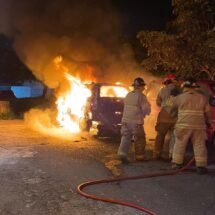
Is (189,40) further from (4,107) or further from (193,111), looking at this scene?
(4,107)

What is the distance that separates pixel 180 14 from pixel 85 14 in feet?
31.7

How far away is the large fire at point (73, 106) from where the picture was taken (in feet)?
47.2

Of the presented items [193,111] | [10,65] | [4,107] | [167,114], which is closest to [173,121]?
[167,114]

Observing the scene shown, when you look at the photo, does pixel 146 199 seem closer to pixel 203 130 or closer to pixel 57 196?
pixel 57 196

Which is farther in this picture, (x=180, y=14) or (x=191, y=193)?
(x=180, y=14)

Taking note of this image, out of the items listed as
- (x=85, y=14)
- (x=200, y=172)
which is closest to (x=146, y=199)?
(x=200, y=172)

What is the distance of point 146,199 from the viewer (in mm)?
6246

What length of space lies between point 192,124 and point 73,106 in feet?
26.9

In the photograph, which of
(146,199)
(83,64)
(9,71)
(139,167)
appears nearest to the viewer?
(146,199)

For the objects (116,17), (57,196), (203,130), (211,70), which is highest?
(116,17)

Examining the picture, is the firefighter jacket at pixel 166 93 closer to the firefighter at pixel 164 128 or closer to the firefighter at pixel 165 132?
the firefighter at pixel 164 128

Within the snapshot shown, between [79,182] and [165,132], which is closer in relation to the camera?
[79,182]

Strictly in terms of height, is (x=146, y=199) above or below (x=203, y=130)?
below

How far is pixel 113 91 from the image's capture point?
44.3 feet
